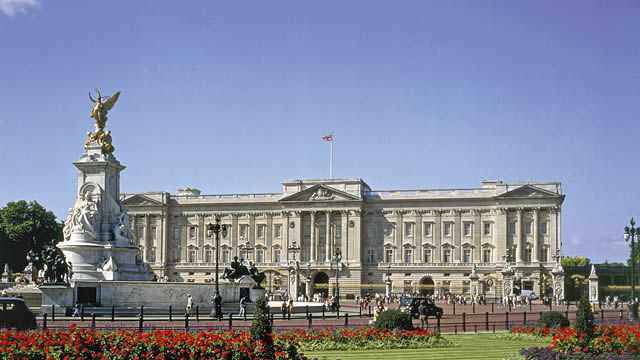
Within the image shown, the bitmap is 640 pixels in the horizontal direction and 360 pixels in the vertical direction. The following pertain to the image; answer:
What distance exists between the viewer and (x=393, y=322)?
88.5 feet

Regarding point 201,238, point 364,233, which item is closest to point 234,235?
point 201,238

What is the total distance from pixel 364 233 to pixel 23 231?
45256 millimetres

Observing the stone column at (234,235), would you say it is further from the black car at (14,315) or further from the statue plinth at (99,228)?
the black car at (14,315)

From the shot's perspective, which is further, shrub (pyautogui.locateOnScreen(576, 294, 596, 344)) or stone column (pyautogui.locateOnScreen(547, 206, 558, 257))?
stone column (pyautogui.locateOnScreen(547, 206, 558, 257))

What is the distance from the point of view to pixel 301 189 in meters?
110

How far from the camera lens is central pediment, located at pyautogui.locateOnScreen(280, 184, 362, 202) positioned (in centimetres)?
10738

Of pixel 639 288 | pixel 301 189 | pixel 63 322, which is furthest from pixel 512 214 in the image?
pixel 63 322

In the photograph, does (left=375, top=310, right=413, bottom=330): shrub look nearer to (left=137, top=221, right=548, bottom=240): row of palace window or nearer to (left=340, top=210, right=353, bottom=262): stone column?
(left=137, top=221, right=548, bottom=240): row of palace window

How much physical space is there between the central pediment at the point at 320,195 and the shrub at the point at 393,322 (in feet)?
260

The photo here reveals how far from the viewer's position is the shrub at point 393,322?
27.0 m

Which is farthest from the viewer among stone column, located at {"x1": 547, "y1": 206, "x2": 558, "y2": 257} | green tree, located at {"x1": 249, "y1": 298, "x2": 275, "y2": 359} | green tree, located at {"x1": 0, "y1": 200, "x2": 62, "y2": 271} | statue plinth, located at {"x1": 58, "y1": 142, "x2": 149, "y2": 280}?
stone column, located at {"x1": 547, "y1": 206, "x2": 558, "y2": 257}

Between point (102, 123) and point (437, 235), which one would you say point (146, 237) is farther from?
point (102, 123)

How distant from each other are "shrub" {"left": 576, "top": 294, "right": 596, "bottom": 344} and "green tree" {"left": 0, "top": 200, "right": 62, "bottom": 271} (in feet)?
275

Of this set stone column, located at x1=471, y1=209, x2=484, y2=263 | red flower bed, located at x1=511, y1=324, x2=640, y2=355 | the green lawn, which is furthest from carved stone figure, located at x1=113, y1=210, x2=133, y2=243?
stone column, located at x1=471, y1=209, x2=484, y2=263
